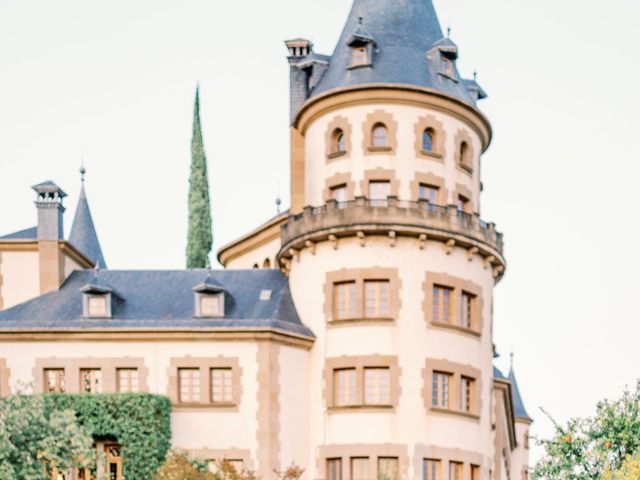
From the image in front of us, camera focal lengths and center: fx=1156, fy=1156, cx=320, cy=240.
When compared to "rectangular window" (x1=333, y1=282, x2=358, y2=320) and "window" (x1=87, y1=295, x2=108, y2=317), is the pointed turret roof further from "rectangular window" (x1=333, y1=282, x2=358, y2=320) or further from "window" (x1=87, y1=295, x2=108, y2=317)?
"window" (x1=87, y1=295, x2=108, y2=317)

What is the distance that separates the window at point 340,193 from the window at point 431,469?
38.4 ft

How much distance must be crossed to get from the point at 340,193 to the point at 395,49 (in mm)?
7193

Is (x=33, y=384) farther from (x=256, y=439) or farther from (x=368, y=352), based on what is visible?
(x=368, y=352)

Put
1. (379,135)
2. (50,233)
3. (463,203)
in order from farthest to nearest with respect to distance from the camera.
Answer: (50,233) < (463,203) < (379,135)

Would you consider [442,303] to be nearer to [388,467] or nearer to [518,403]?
[388,467]

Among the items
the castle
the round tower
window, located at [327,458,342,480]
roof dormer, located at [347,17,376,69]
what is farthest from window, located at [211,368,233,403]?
roof dormer, located at [347,17,376,69]

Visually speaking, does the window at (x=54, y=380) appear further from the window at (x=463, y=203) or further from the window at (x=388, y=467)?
the window at (x=463, y=203)

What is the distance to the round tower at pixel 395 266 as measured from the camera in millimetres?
48000

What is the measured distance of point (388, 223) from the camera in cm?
4856

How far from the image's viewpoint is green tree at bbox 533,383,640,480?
55094 mm

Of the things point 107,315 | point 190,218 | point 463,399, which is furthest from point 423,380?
point 190,218

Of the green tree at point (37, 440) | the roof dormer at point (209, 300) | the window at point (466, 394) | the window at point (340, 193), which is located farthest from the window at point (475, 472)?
the green tree at point (37, 440)

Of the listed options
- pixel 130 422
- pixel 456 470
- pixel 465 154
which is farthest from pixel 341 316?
pixel 130 422

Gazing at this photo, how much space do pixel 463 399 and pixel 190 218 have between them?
42557mm
